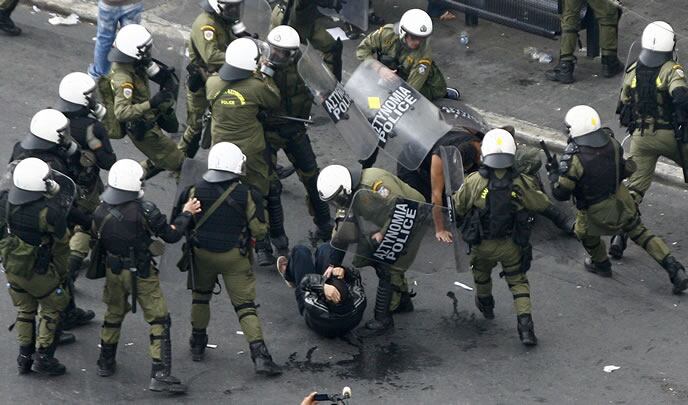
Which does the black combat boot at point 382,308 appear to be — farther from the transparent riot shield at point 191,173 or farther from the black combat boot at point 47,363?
the black combat boot at point 47,363

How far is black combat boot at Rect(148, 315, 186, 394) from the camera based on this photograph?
10.9 m

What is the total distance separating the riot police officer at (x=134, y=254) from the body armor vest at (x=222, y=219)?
0.36 feet

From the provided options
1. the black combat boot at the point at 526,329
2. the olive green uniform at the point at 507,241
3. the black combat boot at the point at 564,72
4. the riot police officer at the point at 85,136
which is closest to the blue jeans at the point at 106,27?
the riot police officer at the point at 85,136

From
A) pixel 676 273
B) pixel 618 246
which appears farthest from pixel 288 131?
pixel 676 273

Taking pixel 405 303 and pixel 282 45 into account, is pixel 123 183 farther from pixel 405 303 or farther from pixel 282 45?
pixel 405 303

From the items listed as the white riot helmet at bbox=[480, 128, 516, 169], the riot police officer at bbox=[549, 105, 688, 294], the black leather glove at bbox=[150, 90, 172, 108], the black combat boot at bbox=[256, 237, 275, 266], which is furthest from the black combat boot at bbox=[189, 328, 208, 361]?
the riot police officer at bbox=[549, 105, 688, 294]

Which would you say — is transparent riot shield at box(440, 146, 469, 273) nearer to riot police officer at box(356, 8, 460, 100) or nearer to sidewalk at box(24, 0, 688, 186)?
riot police officer at box(356, 8, 460, 100)

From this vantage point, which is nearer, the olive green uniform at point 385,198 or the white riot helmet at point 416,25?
the olive green uniform at point 385,198

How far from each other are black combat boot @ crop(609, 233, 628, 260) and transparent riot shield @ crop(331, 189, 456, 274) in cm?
178

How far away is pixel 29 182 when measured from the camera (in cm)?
1063

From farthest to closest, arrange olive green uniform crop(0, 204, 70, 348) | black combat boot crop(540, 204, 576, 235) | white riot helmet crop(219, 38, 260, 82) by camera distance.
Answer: black combat boot crop(540, 204, 576, 235)
white riot helmet crop(219, 38, 260, 82)
olive green uniform crop(0, 204, 70, 348)

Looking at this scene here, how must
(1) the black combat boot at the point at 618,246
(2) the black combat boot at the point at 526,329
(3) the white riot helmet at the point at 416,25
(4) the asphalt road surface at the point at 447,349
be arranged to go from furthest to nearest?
(3) the white riot helmet at the point at 416,25 < (1) the black combat boot at the point at 618,246 < (2) the black combat boot at the point at 526,329 < (4) the asphalt road surface at the point at 447,349

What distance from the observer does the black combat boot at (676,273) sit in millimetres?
11938

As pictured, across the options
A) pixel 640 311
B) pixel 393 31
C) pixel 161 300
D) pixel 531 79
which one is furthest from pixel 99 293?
pixel 531 79
